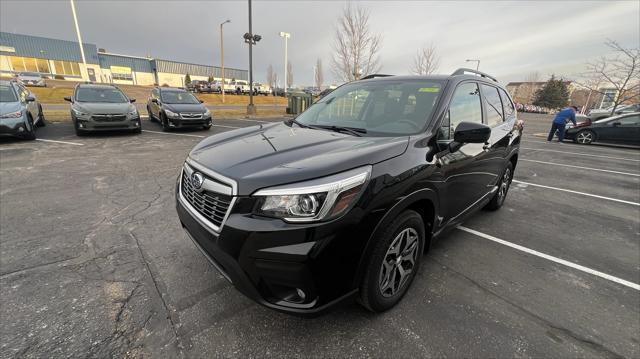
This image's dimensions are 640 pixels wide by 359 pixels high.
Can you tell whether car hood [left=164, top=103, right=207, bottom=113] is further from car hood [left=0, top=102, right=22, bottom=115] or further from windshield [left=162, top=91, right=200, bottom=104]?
car hood [left=0, top=102, right=22, bottom=115]

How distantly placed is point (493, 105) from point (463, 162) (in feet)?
4.80

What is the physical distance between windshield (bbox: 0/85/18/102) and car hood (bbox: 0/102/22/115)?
28 cm

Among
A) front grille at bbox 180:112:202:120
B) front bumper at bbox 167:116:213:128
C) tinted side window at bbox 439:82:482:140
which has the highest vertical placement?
tinted side window at bbox 439:82:482:140

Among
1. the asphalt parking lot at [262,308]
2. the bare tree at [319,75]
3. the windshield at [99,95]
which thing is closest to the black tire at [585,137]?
the asphalt parking lot at [262,308]

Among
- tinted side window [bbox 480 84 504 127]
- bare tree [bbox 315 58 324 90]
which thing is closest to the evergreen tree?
bare tree [bbox 315 58 324 90]

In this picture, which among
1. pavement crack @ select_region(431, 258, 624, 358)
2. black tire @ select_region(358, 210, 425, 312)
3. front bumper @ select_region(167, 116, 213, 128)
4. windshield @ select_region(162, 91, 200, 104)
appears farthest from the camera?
windshield @ select_region(162, 91, 200, 104)

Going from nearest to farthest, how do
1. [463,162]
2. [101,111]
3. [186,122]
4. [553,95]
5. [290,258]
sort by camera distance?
[290,258] < [463,162] < [101,111] < [186,122] < [553,95]

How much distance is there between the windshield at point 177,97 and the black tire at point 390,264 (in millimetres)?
11549

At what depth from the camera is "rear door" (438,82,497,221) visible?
251 cm

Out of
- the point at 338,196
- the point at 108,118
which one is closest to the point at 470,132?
the point at 338,196

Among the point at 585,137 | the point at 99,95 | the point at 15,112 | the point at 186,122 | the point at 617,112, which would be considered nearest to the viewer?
the point at 15,112

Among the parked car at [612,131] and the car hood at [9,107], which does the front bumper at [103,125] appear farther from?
the parked car at [612,131]

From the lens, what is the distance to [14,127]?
743 cm

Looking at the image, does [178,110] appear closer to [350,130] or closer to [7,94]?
[7,94]
